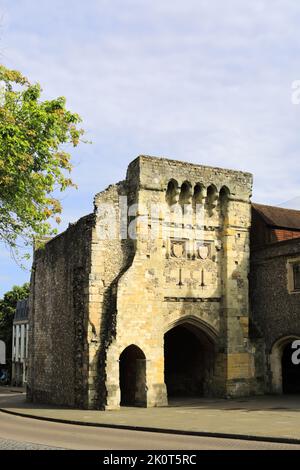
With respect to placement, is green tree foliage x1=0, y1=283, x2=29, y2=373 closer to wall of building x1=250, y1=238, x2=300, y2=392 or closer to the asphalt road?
wall of building x1=250, y1=238, x2=300, y2=392

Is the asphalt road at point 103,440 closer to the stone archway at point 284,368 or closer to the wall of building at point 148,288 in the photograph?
the wall of building at point 148,288

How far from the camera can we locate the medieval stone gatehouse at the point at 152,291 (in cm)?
2344

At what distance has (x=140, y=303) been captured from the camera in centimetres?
2380

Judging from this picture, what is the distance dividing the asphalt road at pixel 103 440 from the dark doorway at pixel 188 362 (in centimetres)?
1039

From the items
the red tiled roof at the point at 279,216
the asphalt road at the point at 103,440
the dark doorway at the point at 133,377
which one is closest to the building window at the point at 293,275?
the red tiled roof at the point at 279,216

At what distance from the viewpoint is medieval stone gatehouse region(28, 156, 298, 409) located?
23.4 m

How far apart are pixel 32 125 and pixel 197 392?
16521 mm

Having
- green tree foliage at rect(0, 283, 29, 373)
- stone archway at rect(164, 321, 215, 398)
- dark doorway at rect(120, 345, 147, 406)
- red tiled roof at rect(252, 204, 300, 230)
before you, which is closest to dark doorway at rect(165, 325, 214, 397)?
stone archway at rect(164, 321, 215, 398)

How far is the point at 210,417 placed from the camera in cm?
1856

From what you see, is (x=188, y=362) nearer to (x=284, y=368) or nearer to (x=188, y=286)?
(x=284, y=368)

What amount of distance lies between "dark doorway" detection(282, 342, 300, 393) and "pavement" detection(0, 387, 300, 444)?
2.43 metres

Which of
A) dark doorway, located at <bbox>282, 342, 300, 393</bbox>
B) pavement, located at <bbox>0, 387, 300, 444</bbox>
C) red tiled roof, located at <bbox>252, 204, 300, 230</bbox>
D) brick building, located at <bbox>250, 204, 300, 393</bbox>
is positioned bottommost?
pavement, located at <bbox>0, 387, 300, 444</bbox>

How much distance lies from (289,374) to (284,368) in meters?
0.38

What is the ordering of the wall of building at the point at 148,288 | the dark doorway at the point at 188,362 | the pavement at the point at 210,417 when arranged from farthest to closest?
the dark doorway at the point at 188,362, the wall of building at the point at 148,288, the pavement at the point at 210,417
